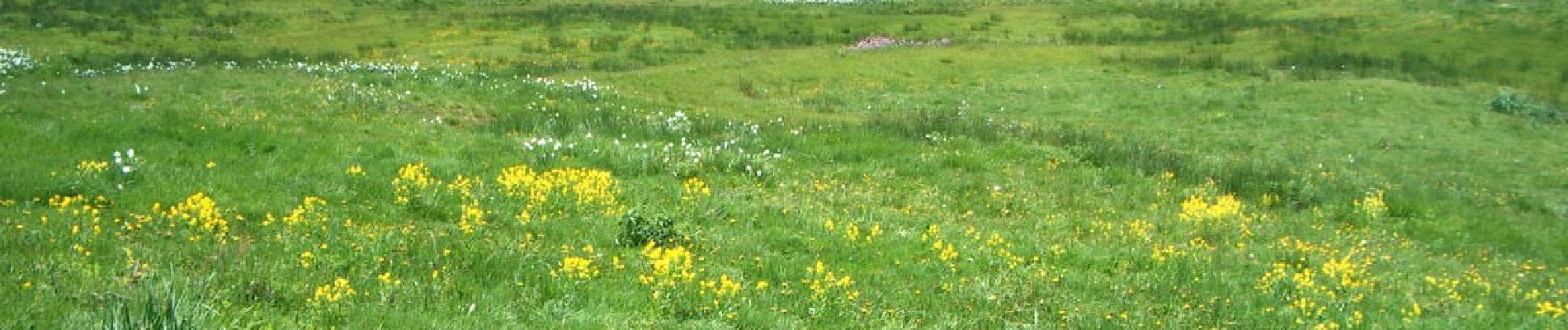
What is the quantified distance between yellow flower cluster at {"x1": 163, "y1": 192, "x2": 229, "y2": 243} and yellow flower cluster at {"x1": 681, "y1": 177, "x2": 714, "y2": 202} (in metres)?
5.08

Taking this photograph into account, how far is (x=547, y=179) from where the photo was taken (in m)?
13.4

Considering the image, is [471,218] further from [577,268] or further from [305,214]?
[577,268]

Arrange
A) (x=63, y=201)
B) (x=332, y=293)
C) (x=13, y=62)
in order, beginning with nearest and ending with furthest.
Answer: (x=332, y=293) → (x=63, y=201) → (x=13, y=62)

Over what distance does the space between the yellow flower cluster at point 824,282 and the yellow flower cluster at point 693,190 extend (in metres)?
3.29

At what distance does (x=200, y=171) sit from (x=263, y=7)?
136 feet

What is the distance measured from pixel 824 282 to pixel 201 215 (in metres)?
5.94

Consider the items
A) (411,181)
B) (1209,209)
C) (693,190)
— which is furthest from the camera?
(1209,209)

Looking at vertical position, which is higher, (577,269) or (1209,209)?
(577,269)

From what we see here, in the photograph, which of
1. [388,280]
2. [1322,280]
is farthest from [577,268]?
[1322,280]

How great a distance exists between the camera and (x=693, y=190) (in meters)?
13.8

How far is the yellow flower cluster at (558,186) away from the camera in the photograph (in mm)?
12359

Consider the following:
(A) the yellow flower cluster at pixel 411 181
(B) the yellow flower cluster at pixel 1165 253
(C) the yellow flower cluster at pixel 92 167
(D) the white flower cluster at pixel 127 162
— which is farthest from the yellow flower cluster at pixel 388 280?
(B) the yellow flower cluster at pixel 1165 253

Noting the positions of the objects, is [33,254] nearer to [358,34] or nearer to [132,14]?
[358,34]

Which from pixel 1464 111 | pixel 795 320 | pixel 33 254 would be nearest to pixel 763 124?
pixel 795 320
